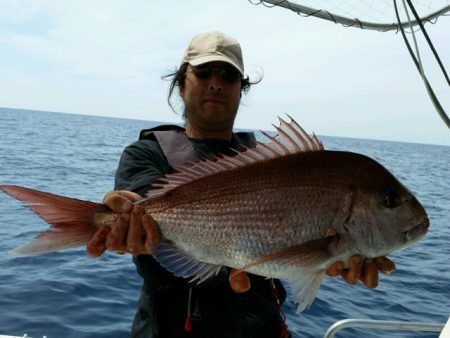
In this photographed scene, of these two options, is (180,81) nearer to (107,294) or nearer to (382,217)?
(382,217)

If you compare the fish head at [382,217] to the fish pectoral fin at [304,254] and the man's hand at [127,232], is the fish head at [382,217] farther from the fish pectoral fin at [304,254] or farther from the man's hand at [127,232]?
the man's hand at [127,232]

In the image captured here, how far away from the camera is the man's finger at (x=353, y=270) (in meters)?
2.47

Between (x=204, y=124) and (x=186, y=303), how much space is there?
4.40 feet

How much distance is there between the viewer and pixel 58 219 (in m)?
2.47

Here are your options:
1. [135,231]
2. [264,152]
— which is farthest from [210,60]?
[135,231]

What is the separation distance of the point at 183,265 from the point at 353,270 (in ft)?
3.02

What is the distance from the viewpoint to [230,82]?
138 inches

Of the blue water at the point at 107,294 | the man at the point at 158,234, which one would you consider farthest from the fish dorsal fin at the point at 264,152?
the blue water at the point at 107,294

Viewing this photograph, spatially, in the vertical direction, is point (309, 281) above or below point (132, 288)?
above

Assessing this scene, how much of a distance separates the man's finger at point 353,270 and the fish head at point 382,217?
51 mm

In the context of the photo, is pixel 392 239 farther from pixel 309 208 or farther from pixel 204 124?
pixel 204 124

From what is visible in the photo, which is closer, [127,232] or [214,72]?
[127,232]

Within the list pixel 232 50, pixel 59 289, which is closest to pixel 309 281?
pixel 232 50

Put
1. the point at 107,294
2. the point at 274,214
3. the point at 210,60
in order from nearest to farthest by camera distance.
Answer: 1. the point at 274,214
2. the point at 210,60
3. the point at 107,294
